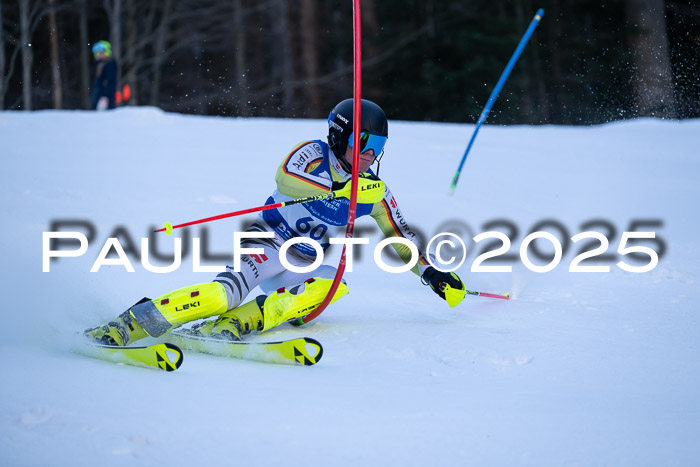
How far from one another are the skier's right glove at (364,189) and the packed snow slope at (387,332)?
0.68m

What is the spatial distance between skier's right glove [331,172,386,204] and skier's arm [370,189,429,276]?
0.30 m

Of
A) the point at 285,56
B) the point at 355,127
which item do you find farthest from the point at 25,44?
the point at 355,127

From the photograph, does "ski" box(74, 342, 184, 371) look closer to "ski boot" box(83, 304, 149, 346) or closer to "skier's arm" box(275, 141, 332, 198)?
"ski boot" box(83, 304, 149, 346)

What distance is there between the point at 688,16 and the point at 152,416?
60.1 feet

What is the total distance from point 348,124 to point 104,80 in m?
8.45

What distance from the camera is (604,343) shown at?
3.80 meters

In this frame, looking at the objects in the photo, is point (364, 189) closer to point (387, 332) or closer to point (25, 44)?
point (387, 332)

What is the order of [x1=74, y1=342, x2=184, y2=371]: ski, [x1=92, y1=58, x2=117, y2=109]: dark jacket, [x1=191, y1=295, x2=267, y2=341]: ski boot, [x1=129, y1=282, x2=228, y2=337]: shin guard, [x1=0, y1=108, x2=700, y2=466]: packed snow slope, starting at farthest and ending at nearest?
[x1=92, y1=58, x2=117, y2=109]: dark jacket, [x1=191, y1=295, x2=267, y2=341]: ski boot, [x1=129, y1=282, x2=228, y2=337]: shin guard, [x1=74, y1=342, x2=184, y2=371]: ski, [x1=0, y1=108, x2=700, y2=466]: packed snow slope

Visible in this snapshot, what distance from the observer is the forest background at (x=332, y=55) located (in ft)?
60.5

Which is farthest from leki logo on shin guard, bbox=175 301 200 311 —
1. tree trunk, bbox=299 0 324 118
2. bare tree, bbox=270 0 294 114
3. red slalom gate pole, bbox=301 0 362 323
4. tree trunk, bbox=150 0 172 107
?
tree trunk, bbox=150 0 172 107

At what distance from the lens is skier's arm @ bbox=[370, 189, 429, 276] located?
13.5 ft

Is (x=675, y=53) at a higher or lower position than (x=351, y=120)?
lower

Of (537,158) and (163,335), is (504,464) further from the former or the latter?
(537,158)

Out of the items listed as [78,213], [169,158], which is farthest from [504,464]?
[169,158]
